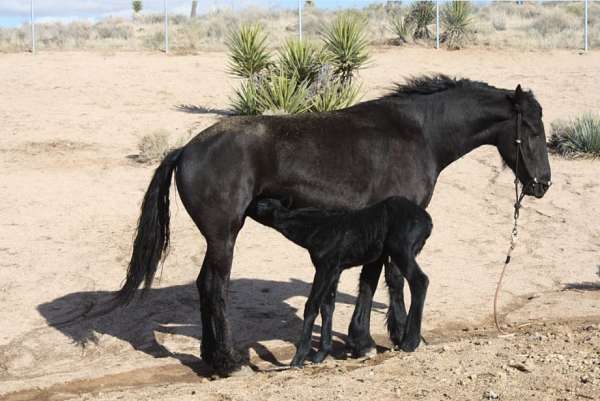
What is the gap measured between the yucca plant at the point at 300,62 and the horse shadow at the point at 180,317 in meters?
8.22

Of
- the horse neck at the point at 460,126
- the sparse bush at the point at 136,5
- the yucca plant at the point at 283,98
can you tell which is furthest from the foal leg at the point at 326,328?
the sparse bush at the point at 136,5

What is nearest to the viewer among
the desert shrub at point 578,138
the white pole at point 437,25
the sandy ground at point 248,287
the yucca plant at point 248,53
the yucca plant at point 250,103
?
the sandy ground at point 248,287

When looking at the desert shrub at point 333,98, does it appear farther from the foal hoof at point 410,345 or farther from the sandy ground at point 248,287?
the foal hoof at point 410,345

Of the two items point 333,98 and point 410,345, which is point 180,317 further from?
point 333,98

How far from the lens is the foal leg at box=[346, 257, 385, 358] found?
801 centimetres

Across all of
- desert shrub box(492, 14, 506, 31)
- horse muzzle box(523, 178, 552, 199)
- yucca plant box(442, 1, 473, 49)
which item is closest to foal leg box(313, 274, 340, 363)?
horse muzzle box(523, 178, 552, 199)

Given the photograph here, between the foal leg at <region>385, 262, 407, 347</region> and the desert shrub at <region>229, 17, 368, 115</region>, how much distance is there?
8.47 meters

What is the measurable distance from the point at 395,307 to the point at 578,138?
8634mm

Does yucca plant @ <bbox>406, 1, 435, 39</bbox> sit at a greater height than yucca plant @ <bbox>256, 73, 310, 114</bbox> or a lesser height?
greater

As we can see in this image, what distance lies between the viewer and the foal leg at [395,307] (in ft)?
27.1

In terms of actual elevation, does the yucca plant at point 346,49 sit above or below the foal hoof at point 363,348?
above

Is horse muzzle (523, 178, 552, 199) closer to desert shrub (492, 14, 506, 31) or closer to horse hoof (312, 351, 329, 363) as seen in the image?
horse hoof (312, 351, 329, 363)

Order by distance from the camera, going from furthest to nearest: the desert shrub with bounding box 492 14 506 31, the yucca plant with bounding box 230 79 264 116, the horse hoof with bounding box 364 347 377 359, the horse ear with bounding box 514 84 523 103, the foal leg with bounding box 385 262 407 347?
the desert shrub with bounding box 492 14 506 31
the yucca plant with bounding box 230 79 264 116
the foal leg with bounding box 385 262 407 347
the horse ear with bounding box 514 84 523 103
the horse hoof with bounding box 364 347 377 359

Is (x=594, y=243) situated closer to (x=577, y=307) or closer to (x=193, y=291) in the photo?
(x=577, y=307)
